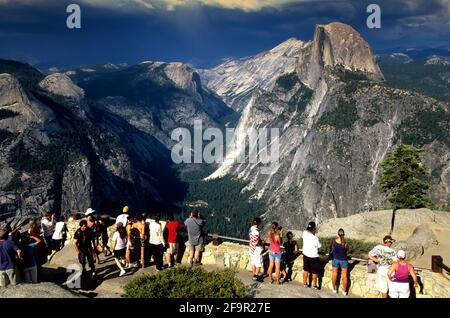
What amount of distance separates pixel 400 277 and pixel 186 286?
7.71m

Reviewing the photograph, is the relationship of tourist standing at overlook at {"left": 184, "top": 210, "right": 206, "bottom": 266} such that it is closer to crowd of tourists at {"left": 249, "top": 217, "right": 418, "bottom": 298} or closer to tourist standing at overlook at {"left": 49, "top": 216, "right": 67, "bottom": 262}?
crowd of tourists at {"left": 249, "top": 217, "right": 418, "bottom": 298}

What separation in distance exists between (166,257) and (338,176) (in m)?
185

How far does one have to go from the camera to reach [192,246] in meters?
20.9

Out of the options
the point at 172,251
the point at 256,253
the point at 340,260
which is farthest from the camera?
the point at 172,251

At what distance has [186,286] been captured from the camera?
1519 cm

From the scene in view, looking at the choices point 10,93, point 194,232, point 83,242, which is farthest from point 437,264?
point 10,93

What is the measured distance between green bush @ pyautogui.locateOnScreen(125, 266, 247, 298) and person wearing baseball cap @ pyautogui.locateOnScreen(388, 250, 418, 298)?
5.39 m

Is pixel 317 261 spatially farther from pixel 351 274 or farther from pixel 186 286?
pixel 186 286

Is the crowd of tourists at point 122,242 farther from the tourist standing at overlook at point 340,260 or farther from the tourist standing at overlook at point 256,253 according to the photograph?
the tourist standing at overlook at point 340,260

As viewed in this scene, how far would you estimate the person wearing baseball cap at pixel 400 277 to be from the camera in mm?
15258

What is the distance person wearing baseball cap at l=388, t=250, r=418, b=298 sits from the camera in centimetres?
1526

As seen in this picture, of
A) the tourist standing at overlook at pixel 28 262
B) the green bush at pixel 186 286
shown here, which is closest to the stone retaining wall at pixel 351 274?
the green bush at pixel 186 286
